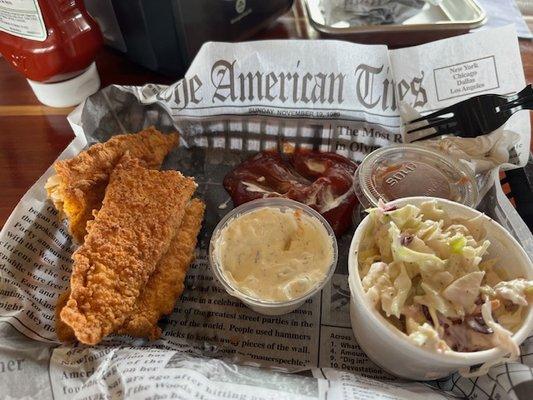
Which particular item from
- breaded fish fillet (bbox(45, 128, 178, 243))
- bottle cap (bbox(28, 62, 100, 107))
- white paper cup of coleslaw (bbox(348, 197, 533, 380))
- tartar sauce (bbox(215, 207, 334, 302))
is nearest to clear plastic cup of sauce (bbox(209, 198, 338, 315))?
tartar sauce (bbox(215, 207, 334, 302))

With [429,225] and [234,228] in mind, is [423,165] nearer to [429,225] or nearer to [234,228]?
[429,225]

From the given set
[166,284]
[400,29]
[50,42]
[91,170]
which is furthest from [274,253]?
[400,29]

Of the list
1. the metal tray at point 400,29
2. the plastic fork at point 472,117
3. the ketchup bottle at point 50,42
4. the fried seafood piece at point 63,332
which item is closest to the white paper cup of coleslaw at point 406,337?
the plastic fork at point 472,117

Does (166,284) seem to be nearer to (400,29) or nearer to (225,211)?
(225,211)

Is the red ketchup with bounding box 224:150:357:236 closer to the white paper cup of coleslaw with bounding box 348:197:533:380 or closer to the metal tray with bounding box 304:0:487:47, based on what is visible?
the white paper cup of coleslaw with bounding box 348:197:533:380

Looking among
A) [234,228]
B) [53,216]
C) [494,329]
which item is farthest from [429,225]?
[53,216]

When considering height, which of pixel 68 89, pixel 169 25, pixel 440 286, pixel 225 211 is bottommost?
pixel 225 211
